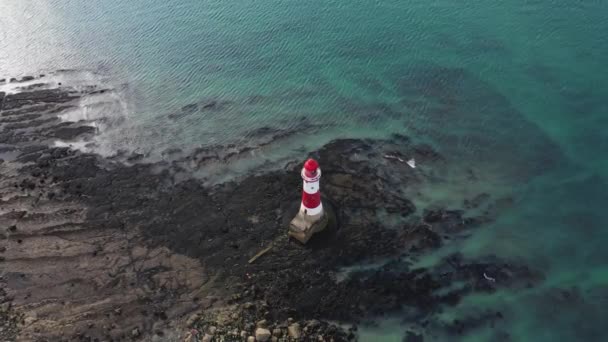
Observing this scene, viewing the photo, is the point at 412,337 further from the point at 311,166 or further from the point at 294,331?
the point at 311,166

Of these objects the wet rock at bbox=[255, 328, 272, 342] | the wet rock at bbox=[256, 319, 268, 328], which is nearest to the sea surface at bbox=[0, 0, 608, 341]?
the wet rock at bbox=[255, 328, 272, 342]

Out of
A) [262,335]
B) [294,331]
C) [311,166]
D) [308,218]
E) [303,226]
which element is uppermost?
[311,166]

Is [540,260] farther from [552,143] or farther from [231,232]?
[231,232]

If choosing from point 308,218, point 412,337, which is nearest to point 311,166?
point 308,218

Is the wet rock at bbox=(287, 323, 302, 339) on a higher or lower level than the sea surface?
lower

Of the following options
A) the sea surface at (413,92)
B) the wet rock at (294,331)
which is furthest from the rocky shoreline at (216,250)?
the sea surface at (413,92)

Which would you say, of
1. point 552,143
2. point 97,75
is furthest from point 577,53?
point 97,75

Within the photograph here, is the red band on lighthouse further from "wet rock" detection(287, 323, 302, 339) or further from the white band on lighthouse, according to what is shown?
"wet rock" detection(287, 323, 302, 339)
